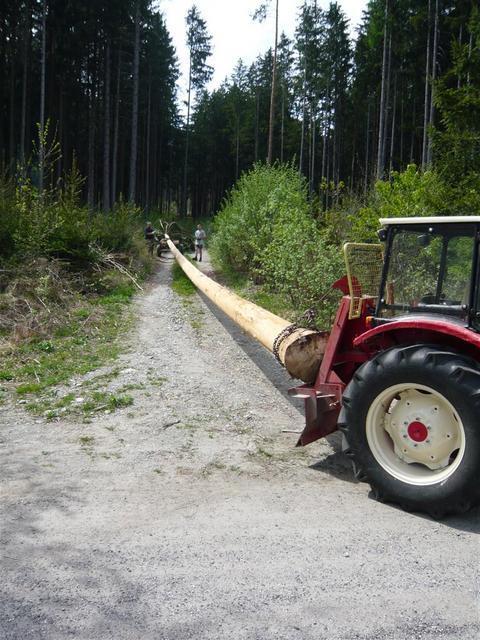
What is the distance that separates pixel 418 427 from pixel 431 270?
1.29 meters

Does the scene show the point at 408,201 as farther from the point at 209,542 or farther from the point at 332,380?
the point at 209,542

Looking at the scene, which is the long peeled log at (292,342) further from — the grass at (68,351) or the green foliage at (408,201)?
the green foliage at (408,201)

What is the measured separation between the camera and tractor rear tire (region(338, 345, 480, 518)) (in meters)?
3.76

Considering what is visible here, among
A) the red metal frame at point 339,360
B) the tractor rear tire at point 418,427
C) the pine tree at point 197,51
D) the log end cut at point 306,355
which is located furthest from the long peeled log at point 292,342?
the pine tree at point 197,51

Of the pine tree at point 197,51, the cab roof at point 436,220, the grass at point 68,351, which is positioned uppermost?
the pine tree at point 197,51

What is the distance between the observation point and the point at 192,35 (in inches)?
2115

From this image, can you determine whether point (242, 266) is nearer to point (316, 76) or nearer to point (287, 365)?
point (287, 365)

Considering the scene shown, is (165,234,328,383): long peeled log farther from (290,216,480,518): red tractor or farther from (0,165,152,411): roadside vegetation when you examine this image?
(0,165,152,411): roadside vegetation

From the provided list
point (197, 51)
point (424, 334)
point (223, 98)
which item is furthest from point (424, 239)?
point (223, 98)

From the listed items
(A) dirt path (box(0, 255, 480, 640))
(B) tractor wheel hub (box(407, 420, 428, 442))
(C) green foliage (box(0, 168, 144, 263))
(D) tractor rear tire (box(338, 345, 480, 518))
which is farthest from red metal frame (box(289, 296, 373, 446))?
(C) green foliage (box(0, 168, 144, 263))

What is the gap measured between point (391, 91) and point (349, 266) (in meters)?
40.4

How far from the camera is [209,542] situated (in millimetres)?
3574

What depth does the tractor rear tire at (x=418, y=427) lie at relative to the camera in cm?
376

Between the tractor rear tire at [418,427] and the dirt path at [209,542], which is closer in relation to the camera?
the dirt path at [209,542]
